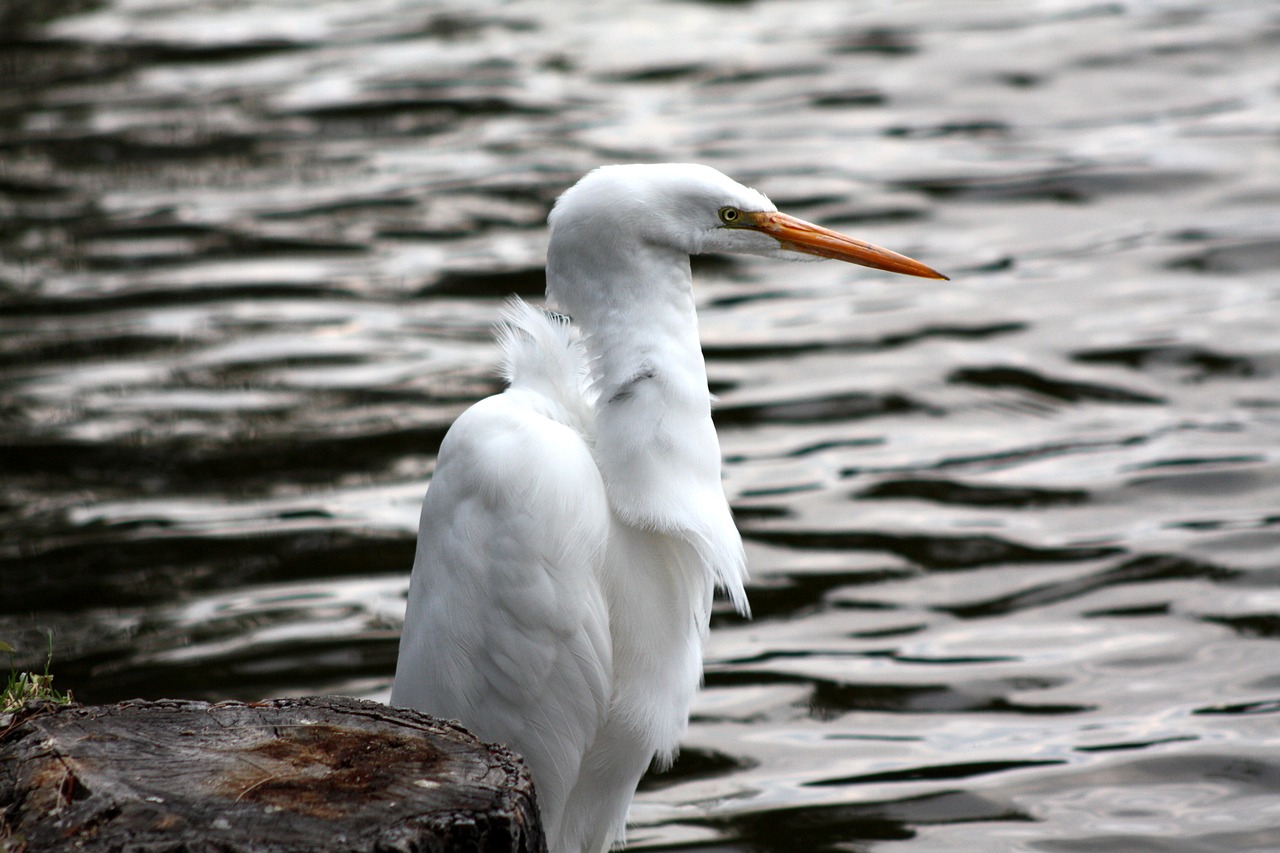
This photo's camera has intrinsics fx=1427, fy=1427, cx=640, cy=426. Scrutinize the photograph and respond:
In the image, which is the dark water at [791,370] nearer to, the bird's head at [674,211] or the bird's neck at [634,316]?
the bird's neck at [634,316]

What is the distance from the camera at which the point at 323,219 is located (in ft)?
33.7

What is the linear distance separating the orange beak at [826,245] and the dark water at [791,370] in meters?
1.87

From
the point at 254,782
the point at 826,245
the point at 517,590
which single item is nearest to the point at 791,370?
the point at 826,245

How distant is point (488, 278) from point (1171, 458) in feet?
14.5

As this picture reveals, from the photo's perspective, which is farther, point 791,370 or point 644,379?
point 791,370

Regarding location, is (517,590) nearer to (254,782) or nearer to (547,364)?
(547,364)

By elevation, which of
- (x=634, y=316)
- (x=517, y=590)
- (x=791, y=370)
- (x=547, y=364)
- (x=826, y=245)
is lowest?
(x=791, y=370)

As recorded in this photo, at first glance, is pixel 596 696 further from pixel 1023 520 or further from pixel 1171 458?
pixel 1171 458

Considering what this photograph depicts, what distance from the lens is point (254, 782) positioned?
102 inches

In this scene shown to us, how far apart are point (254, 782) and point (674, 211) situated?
67.9 inches

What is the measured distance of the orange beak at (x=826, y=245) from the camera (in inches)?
146

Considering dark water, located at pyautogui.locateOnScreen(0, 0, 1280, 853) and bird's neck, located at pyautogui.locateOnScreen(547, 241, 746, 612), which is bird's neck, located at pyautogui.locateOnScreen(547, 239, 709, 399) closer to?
bird's neck, located at pyautogui.locateOnScreen(547, 241, 746, 612)

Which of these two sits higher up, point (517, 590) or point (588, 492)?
point (588, 492)

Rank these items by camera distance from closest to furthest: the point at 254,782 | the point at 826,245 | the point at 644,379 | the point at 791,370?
the point at 254,782 → the point at 644,379 → the point at 826,245 → the point at 791,370
